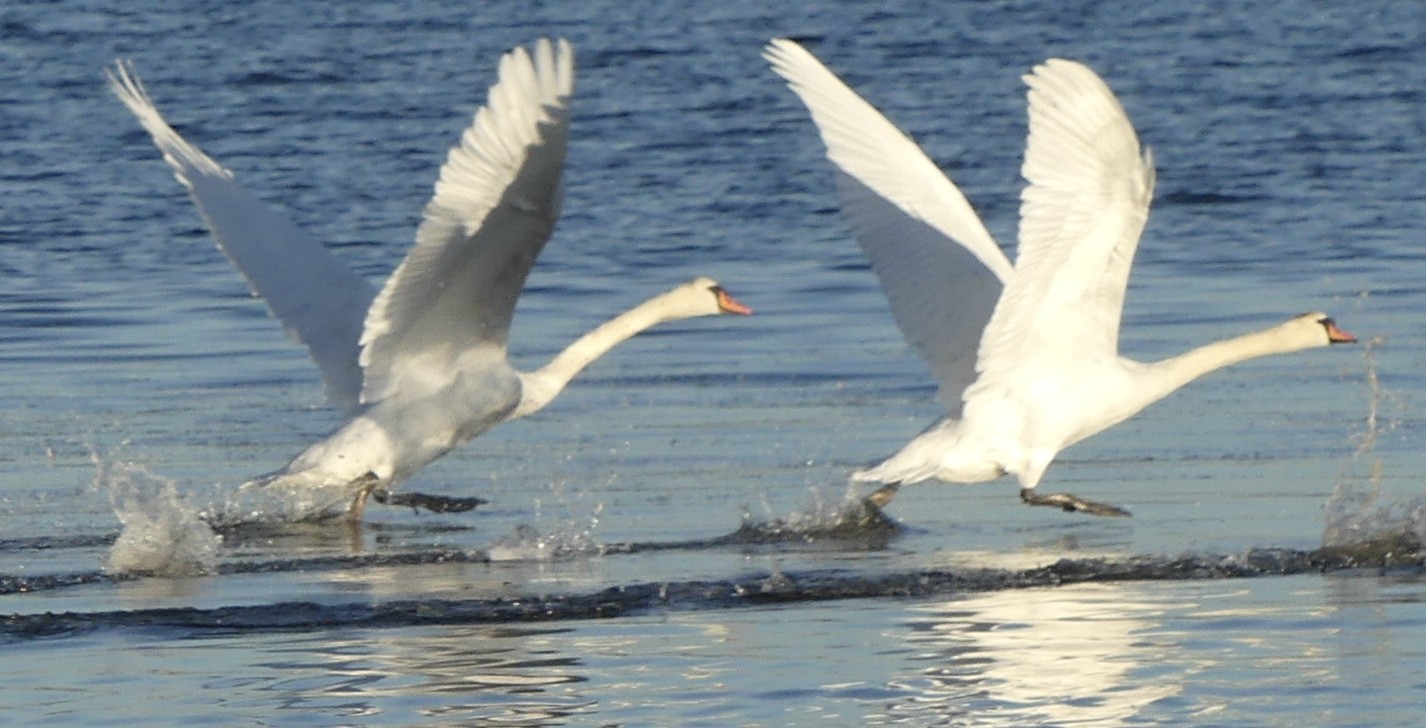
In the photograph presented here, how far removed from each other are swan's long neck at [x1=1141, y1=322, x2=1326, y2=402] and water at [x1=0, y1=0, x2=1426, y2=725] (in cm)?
41

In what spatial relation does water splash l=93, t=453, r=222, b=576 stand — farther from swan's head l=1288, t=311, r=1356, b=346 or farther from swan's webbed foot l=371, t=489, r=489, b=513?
swan's head l=1288, t=311, r=1356, b=346

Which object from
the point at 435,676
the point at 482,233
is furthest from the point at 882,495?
the point at 435,676

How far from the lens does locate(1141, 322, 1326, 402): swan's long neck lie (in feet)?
36.1

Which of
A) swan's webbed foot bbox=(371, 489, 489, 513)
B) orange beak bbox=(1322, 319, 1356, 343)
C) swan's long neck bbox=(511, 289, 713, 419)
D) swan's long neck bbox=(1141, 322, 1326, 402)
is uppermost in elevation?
swan's long neck bbox=(511, 289, 713, 419)

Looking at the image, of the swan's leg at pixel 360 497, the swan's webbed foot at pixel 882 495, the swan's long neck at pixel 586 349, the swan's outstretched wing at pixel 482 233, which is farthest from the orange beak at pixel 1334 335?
the swan's leg at pixel 360 497

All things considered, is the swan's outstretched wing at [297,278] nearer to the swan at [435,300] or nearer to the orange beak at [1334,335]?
the swan at [435,300]

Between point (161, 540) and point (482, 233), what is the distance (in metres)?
1.40

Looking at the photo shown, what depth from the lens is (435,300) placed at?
37.0 feet

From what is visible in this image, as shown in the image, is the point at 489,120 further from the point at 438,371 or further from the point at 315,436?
the point at 315,436

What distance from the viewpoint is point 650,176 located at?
2211 centimetres

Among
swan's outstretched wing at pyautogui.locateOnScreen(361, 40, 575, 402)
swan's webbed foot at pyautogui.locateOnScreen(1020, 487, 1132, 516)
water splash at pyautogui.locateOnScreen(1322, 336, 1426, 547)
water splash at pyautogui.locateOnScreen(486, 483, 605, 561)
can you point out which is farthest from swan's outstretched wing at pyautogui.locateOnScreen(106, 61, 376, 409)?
water splash at pyautogui.locateOnScreen(1322, 336, 1426, 547)

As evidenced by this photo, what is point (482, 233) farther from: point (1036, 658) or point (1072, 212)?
point (1036, 658)

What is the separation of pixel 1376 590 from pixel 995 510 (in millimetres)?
2340

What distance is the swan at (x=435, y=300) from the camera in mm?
10070
